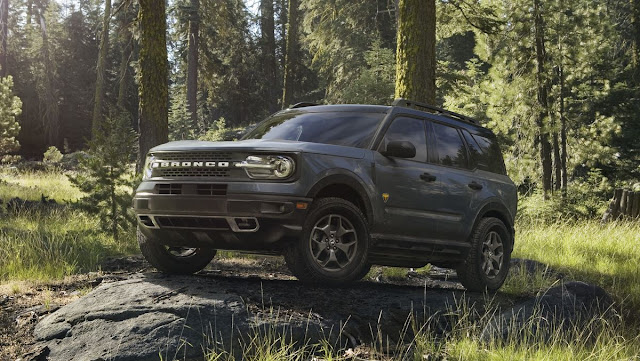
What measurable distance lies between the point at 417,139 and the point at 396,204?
0.96 metres

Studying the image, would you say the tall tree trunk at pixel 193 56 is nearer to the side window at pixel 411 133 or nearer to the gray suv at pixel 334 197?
the gray suv at pixel 334 197

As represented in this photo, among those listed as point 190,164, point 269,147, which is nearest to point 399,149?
point 269,147

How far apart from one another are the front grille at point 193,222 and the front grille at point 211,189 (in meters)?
0.22

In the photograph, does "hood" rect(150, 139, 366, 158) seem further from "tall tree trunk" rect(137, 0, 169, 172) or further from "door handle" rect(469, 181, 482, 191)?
"tall tree trunk" rect(137, 0, 169, 172)

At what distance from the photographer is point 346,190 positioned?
594cm

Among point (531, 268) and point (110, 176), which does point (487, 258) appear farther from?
point (110, 176)

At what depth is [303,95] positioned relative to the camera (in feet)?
155

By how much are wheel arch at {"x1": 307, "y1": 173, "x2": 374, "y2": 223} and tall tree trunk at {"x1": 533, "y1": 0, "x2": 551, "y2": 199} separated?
51.3 ft

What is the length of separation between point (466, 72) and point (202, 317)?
2563 centimetres

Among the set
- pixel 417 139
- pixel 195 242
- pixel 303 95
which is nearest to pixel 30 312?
pixel 195 242

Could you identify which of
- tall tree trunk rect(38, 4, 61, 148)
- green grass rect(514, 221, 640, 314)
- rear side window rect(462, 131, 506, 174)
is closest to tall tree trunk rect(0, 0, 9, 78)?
tall tree trunk rect(38, 4, 61, 148)

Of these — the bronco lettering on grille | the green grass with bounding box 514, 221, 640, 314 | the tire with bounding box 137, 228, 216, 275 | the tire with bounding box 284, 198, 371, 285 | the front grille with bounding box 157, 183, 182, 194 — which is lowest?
the green grass with bounding box 514, 221, 640, 314

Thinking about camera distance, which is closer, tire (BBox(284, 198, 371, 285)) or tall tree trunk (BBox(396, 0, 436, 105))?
tire (BBox(284, 198, 371, 285))

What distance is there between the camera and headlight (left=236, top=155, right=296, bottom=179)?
5305 mm
